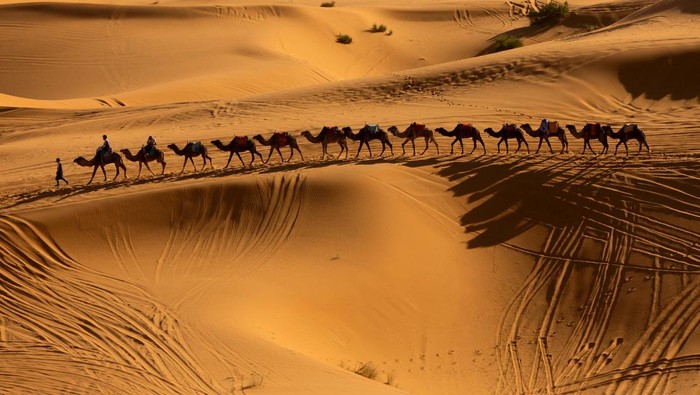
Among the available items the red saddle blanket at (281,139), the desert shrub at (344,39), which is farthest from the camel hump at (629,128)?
the desert shrub at (344,39)

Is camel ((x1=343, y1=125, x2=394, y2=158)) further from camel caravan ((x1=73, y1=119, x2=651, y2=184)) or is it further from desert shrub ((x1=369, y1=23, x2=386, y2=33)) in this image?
desert shrub ((x1=369, y1=23, x2=386, y2=33))

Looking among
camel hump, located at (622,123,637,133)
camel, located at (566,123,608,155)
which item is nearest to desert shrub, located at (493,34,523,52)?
camel, located at (566,123,608,155)

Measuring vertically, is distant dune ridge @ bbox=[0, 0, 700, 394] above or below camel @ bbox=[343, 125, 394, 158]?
below

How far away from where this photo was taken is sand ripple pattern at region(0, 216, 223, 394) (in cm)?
1173

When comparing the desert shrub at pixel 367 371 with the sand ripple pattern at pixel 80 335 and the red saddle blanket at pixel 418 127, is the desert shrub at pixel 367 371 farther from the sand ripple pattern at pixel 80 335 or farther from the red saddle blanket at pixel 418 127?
the red saddle blanket at pixel 418 127

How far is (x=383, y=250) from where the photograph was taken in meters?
17.1

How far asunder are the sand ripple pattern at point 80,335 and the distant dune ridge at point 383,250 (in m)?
0.04

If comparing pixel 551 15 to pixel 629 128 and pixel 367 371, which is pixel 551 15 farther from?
pixel 367 371

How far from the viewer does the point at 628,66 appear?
28094mm

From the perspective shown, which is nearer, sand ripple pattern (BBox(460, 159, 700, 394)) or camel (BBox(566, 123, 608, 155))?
sand ripple pattern (BBox(460, 159, 700, 394))

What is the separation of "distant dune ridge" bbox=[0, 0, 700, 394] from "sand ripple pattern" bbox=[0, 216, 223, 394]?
42 mm

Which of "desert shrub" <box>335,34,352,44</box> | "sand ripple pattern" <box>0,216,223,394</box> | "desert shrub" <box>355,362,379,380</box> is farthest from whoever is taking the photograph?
"desert shrub" <box>335,34,352,44</box>

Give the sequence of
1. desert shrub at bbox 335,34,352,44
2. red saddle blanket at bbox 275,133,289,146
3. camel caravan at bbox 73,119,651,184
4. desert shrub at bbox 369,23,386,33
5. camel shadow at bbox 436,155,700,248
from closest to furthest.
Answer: camel shadow at bbox 436,155,700,248 → camel caravan at bbox 73,119,651,184 → red saddle blanket at bbox 275,133,289,146 → desert shrub at bbox 335,34,352,44 → desert shrub at bbox 369,23,386,33

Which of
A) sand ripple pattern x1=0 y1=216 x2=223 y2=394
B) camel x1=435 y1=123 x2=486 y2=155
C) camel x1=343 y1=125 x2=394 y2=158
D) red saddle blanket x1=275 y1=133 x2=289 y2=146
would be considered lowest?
sand ripple pattern x1=0 y1=216 x2=223 y2=394
